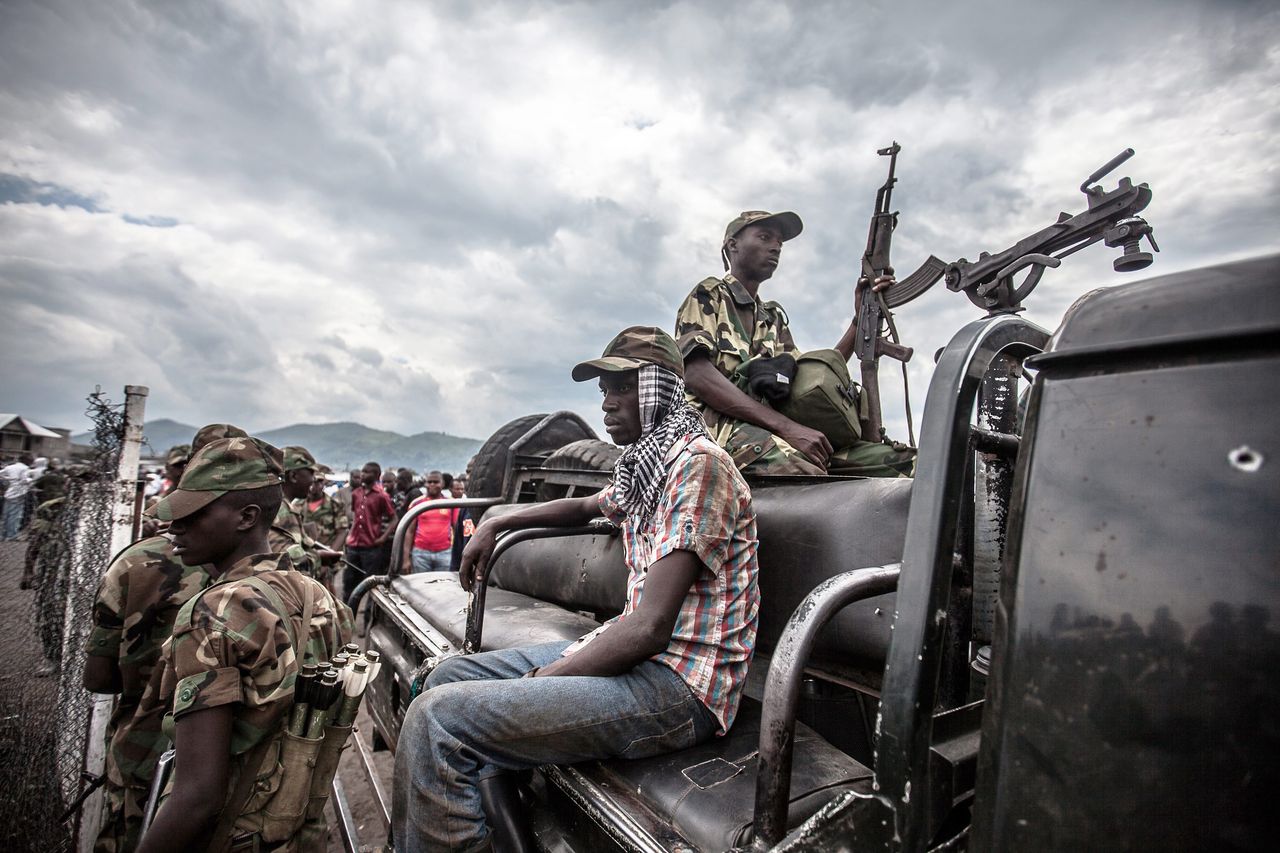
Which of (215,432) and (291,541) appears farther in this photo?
(291,541)

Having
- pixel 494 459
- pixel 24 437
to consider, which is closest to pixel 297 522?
pixel 494 459

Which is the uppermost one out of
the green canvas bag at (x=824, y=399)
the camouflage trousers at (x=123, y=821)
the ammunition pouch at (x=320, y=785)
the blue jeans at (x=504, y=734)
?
the green canvas bag at (x=824, y=399)

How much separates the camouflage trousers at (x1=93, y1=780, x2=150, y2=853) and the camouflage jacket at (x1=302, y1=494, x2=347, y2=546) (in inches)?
276

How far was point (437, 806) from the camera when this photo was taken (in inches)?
60.8

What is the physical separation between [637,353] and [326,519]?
27.4ft

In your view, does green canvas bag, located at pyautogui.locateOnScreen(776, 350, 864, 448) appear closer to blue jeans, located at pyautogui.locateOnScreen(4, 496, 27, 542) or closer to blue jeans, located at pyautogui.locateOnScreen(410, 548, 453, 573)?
blue jeans, located at pyautogui.locateOnScreen(410, 548, 453, 573)

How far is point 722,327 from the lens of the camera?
3.18 metres

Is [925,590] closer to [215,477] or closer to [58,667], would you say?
[215,477]

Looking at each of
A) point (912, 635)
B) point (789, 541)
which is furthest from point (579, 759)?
point (912, 635)

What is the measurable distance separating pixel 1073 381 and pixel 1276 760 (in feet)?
1.45

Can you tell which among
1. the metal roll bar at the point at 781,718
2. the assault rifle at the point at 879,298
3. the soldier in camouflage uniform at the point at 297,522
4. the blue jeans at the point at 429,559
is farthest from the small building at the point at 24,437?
the metal roll bar at the point at 781,718

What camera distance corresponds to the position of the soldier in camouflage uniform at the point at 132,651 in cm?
210

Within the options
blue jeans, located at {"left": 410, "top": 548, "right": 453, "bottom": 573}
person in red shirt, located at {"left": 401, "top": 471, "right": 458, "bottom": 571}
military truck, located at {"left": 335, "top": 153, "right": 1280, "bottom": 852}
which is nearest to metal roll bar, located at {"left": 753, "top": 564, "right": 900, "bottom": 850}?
military truck, located at {"left": 335, "top": 153, "right": 1280, "bottom": 852}

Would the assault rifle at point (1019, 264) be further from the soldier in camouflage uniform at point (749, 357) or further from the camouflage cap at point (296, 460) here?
the camouflage cap at point (296, 460)
